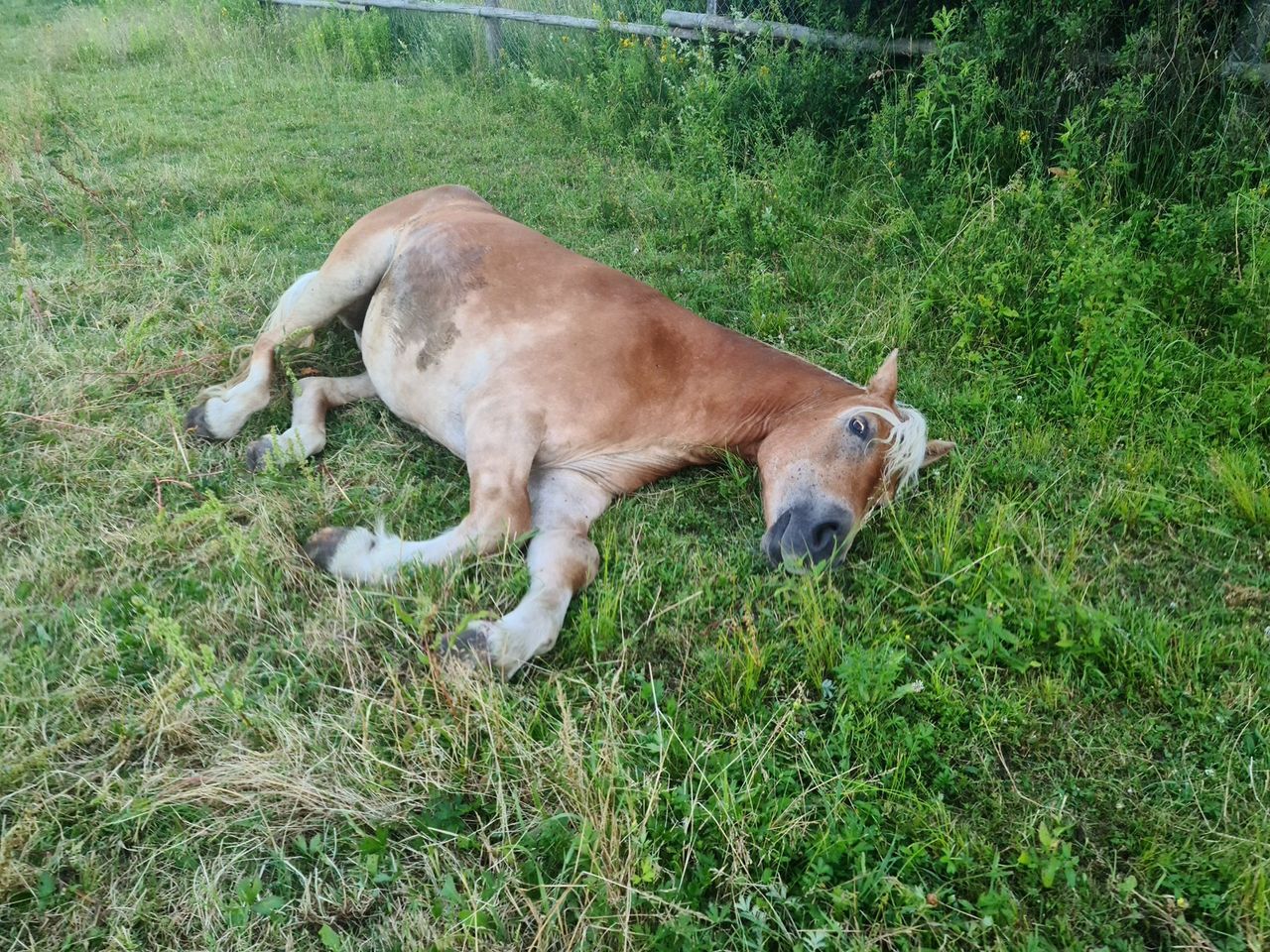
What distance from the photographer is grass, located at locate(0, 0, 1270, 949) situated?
7.11ft

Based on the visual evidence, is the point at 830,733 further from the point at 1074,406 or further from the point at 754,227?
the point at 754,227

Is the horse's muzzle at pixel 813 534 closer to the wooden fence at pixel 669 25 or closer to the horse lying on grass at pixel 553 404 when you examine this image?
the horse lying on grass at pixel 553 404

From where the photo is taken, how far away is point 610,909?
2.10 metres

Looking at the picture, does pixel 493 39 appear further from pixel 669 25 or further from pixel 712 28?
pixel 712 28

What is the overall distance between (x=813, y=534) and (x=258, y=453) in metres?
2.35

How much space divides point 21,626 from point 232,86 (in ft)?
28.8

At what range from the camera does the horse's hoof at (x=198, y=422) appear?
3.96m

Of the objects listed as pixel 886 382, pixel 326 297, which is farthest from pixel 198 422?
pixel 886 382

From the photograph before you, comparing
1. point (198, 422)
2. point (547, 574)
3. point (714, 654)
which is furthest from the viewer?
Answer: point (198, 422)

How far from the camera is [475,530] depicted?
3.29 m

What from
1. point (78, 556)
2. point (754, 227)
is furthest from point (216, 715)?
point (754, 227)

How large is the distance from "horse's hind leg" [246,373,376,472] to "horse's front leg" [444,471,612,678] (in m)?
0.97

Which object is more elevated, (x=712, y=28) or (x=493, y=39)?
(x=712, y=28)

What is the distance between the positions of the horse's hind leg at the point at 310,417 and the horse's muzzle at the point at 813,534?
1.85 meters
